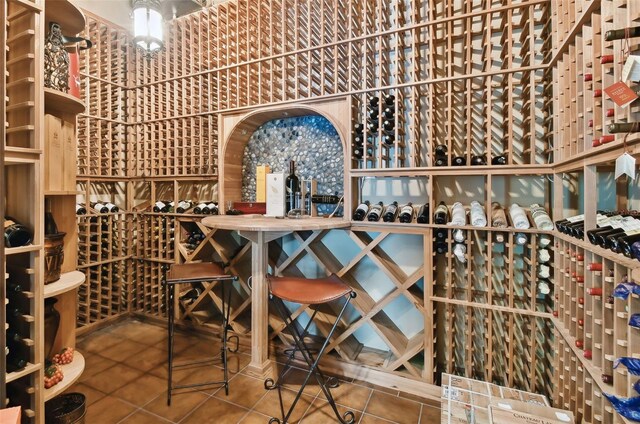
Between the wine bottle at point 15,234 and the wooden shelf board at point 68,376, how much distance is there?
2.31ft

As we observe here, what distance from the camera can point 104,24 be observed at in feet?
9.90

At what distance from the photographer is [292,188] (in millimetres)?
2533

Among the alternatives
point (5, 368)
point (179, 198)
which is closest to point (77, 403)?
point (5, 368)

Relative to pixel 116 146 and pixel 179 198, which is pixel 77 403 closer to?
pixel 179 198

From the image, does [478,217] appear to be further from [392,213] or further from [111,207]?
[111,207]

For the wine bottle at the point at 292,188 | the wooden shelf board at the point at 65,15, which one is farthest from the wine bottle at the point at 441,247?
the wooden shelf board at the point at 65,15

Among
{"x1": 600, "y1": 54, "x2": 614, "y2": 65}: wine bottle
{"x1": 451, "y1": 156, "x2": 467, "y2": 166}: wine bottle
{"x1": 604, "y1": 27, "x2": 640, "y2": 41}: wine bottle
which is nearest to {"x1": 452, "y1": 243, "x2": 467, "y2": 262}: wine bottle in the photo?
{"x1": 451, "y1": 156, "x2": 467, "y2": 166}: wine bottle

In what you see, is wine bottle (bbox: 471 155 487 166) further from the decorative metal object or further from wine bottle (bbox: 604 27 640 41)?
the decorative metal object

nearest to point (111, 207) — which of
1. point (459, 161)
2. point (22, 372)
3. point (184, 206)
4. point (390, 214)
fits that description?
point (184, 206)

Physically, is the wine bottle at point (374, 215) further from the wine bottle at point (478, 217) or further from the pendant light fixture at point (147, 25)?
the pendant light fixture at point (147, 25)

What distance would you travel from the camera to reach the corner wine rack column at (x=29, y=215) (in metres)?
1.32

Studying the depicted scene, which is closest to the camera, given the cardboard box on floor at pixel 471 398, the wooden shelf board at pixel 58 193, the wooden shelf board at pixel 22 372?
the wooden shelf board at pixel 22 372

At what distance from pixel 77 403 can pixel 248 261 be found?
1487mm

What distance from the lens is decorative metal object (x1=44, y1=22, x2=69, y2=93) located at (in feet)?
4.97
